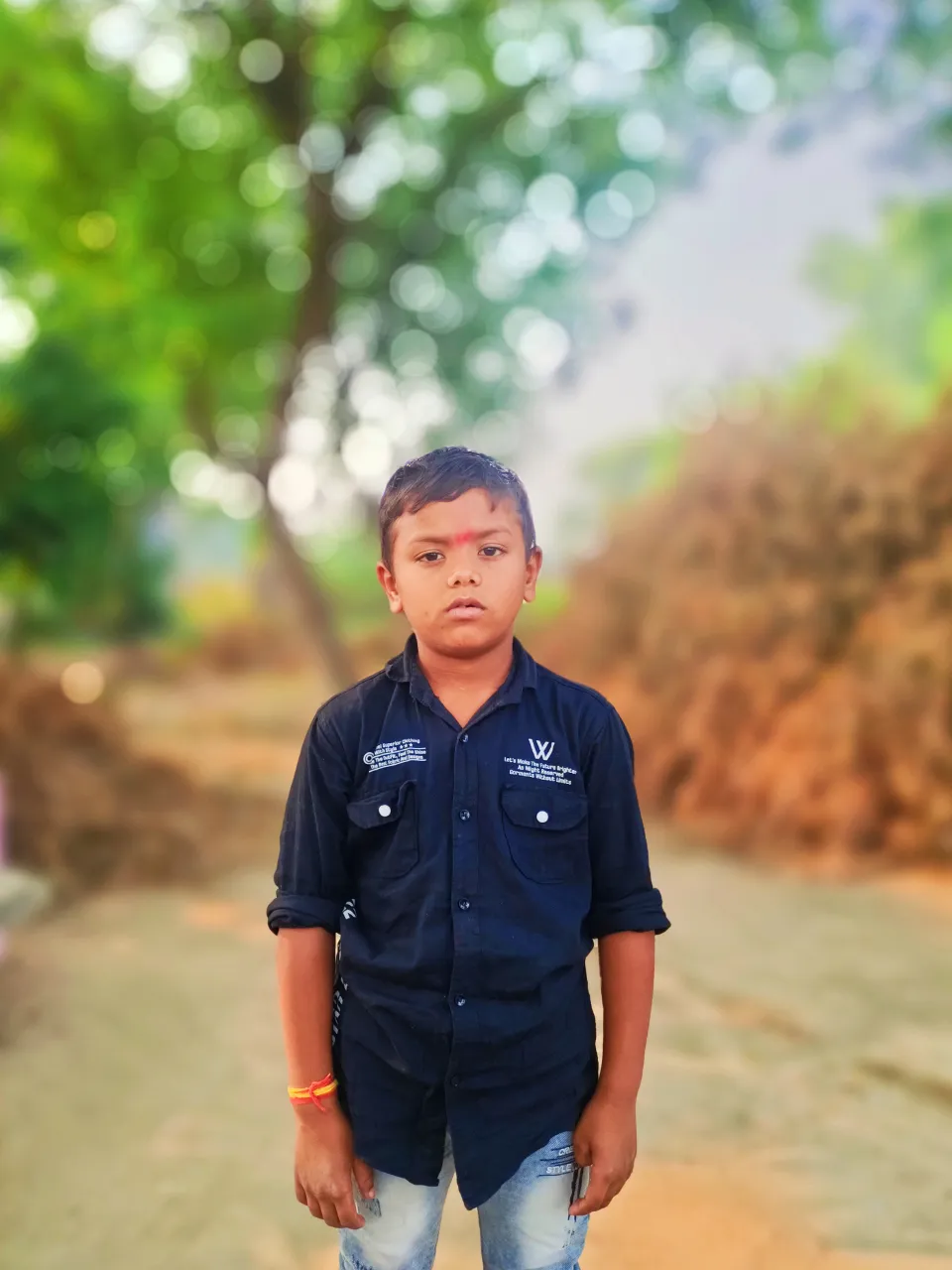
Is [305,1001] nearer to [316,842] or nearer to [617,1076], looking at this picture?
[316,842]

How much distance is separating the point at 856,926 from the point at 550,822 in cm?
273

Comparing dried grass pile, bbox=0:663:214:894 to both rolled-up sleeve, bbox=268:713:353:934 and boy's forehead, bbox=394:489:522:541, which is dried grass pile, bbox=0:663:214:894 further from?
boy's forehead, bbox=394:489:522:541

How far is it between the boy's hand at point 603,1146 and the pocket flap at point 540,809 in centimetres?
29

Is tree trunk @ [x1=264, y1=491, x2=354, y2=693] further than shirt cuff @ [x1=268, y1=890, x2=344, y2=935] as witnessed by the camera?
Yes

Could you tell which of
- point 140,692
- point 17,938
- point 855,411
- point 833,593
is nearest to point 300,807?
point 17,938

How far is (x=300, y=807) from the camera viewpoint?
112 cm

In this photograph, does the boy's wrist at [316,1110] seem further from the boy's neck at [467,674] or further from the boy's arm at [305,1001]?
the boy's neck at [467,674]

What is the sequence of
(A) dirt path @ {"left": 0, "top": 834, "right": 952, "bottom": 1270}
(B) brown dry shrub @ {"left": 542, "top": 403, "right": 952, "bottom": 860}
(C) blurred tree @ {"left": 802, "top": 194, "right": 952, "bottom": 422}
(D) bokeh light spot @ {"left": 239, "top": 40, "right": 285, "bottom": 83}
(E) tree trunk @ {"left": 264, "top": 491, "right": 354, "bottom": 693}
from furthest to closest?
(C) blurred tree @ {"left": 802, "top": 194, "right": 952, "bottom": 422} < (D) bokeh light spot @ {"left": 239, "top": 40, "right": 285, "bottom": 83} < (E) tree trunk @ {"left": 264, "top": 491, "right": 354, "bottom": 693} < (B) brown dry shrub @ {"left": 542, "top": 403, "right": 952, "bottom": 860} < (A) dirt path @ {"left": 0, "top": 834, "right": 952, "bottom": 1270}

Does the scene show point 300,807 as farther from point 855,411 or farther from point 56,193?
point 56,193

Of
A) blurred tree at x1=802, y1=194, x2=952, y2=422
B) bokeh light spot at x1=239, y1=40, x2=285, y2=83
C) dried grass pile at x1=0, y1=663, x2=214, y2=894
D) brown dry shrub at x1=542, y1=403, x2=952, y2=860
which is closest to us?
dried grass pile at x1=0, y1=663, x2=214, y2=894

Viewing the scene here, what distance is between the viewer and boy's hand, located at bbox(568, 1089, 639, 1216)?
1.12m

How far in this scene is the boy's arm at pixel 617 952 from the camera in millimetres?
1125

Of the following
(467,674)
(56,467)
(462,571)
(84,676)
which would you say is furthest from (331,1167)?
(84,676)

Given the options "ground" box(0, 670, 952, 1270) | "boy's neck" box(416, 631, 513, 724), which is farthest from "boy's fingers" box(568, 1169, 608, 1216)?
"ground" box(0, 670, 952, 1270)
